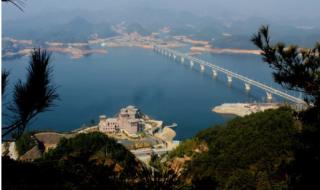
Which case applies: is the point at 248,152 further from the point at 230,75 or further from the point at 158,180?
the point at 230,75

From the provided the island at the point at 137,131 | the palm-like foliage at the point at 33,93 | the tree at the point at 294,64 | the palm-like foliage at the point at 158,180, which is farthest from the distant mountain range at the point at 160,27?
the palm-like foliage at the point at 158,180

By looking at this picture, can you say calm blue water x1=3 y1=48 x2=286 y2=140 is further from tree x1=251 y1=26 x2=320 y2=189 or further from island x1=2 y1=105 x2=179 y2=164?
tree x1=251 y1=26 x2=320 y2=189

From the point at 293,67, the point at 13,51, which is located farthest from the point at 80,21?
the point at 293,67

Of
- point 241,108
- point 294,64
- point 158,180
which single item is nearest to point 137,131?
point 241,108

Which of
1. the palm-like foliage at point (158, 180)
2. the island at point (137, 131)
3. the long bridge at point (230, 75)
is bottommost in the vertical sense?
the island at point (137, 131)

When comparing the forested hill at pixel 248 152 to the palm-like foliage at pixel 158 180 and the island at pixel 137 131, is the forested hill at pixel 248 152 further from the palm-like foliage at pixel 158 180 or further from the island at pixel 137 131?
the island at pixel 137 131

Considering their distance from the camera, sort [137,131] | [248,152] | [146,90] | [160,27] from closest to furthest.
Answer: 1. [248,152]
2. [137,131]
3. [146,90]
4. [160,27]

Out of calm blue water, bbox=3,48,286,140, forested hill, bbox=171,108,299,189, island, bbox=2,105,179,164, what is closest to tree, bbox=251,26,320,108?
forested hill, bbox=171,108,299,189
